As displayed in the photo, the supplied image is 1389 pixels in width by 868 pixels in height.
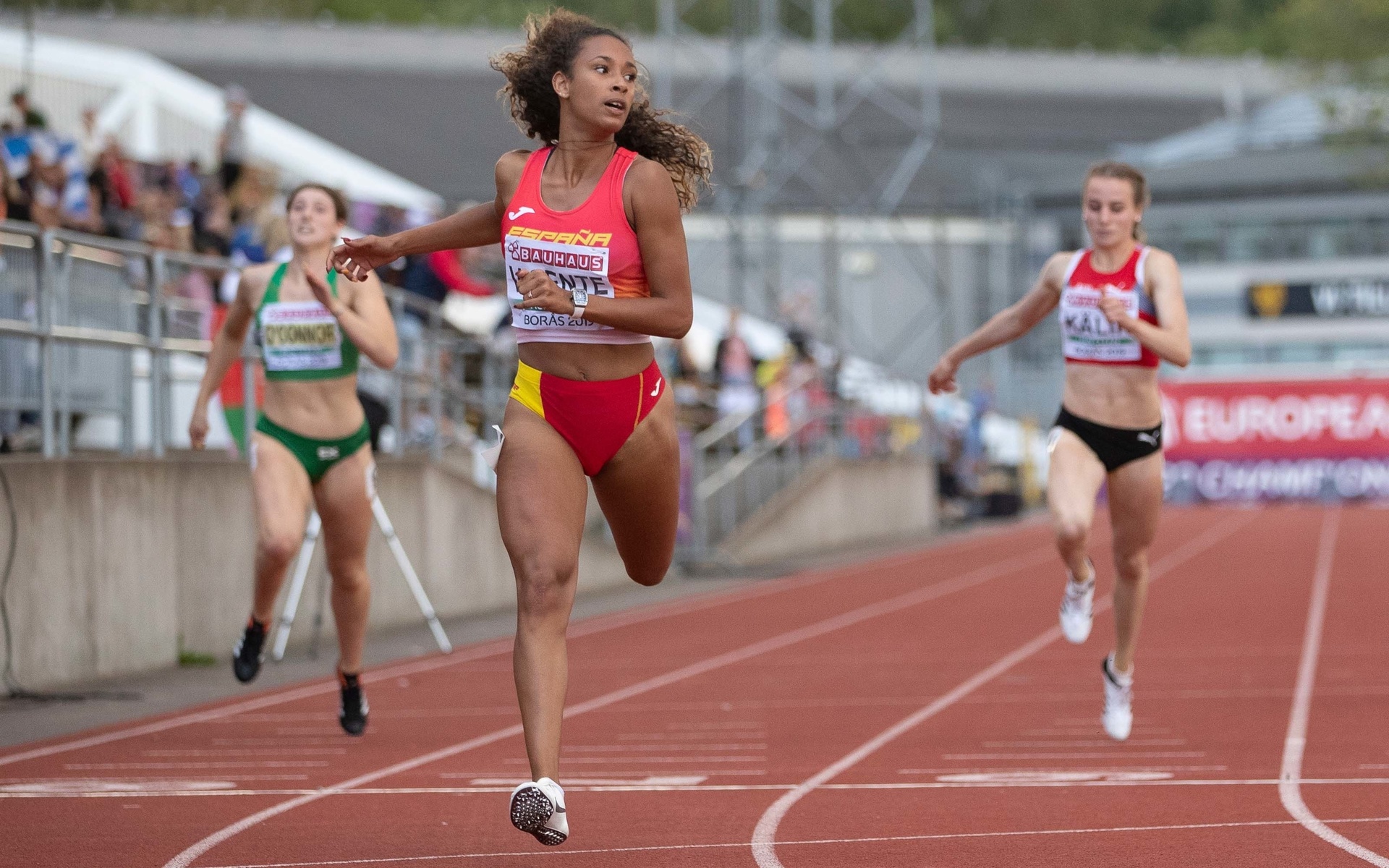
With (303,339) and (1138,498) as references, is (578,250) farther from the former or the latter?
(1138,498)

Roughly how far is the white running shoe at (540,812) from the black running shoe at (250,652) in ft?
12.7

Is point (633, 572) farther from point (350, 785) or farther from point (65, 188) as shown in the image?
point (65, 188)

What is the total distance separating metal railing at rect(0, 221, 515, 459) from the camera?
11.1 meters

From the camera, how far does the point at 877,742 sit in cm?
889

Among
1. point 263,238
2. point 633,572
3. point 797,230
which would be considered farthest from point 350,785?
point 797,230

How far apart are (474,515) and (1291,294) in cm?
4081

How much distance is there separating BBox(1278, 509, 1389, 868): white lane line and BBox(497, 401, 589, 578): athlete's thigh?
92.0 inches

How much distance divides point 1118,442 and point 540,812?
437cm

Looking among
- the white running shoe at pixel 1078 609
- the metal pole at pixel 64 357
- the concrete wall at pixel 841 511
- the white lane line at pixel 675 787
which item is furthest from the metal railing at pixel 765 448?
the white lane line at pixel 675 787

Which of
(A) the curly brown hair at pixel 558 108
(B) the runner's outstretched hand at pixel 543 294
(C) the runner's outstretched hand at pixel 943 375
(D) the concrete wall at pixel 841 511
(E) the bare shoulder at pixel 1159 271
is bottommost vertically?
(D) the concrete wall at pixel 841 511

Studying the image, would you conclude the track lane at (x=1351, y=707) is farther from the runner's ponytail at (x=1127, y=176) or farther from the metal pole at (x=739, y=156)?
the metal pole at (x=739, y=156)

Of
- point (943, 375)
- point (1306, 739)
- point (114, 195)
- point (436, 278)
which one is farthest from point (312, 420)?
point (436, 278)

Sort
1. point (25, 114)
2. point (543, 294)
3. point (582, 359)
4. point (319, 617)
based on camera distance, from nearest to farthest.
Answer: point (543, 294)
point (582, 359)
point (319, 617)
point (25, 114)

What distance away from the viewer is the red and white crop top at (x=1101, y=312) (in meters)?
8.67
